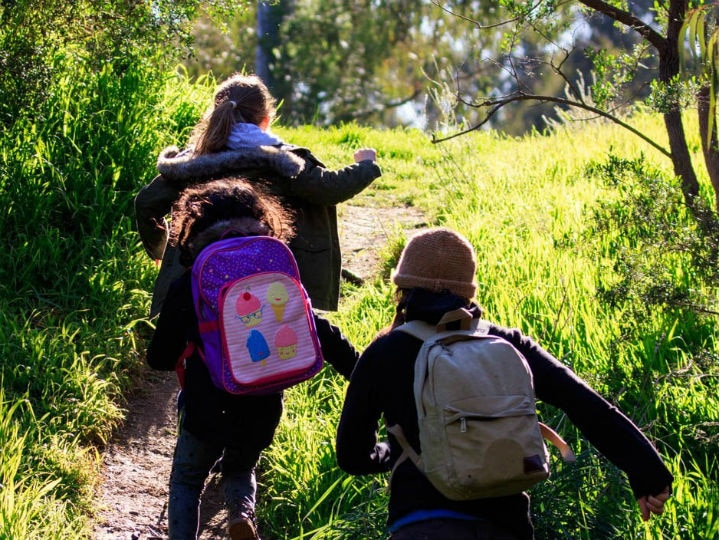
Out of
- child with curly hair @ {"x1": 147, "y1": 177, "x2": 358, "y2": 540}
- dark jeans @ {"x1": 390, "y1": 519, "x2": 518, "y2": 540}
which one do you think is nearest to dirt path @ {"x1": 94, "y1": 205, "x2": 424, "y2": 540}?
child with curly hair @ {"x1": 147, "y1": 177, "x2": 358, "y2": 540}

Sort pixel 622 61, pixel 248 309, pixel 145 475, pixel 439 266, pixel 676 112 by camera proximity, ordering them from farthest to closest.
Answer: pixel 145 475 < pixel 622 61 < pixel 676 112 < pixel 248 309 < pixel 439 266

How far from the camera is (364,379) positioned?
2.49 meters

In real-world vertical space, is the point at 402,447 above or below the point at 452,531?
above

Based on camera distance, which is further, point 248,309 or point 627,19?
point 627,19

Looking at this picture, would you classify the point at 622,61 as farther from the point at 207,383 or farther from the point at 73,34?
the point at 73,34

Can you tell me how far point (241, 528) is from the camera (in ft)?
11.4

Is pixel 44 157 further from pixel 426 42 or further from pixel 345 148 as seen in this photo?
pixel 426 42

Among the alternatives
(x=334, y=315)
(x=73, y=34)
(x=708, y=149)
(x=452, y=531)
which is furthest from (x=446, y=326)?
(x=73, y=34)

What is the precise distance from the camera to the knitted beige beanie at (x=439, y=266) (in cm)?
253

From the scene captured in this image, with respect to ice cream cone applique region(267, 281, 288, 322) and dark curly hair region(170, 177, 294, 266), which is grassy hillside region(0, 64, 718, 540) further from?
dark curly hair region(170, 177, 294, 266)

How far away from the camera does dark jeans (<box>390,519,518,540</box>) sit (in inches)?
90.6

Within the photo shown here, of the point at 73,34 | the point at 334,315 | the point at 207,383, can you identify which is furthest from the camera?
the point at 73,34

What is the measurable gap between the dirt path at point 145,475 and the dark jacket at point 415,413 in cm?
184

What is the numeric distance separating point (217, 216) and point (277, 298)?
1.28 feet
